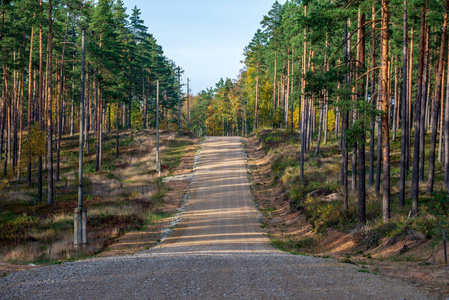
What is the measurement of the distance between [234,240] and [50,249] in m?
7.88

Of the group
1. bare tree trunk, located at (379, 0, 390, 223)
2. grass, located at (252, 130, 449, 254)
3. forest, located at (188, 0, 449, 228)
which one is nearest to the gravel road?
grass, located at (252, 130, 449, 254)

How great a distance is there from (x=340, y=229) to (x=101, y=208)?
15165mm

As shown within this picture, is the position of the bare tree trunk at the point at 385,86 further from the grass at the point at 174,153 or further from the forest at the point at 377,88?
the grass at the point at 174,153

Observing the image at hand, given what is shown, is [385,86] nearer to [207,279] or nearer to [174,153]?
[207,279]

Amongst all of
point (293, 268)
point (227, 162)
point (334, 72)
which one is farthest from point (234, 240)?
point (227, 162)

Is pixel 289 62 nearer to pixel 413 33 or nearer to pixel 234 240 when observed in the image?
pixel 413 33

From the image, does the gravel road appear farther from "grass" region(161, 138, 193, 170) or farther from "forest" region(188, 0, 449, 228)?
"grass" region(161, 138, 193, 170)

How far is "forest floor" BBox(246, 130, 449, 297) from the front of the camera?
10.2 meters

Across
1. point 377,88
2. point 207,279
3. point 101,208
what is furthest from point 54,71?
point 207,279

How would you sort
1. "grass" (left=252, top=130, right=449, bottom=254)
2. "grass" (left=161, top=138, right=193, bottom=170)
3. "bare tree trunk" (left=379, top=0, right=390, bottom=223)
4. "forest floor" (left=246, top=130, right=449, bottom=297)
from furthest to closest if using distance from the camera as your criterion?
"grass" (left=161, top=138, right=193, bottom=170), "bare tree trunk" (left=379, top=0, right=390, bottom=223), "grass" (left=252, top=130, right=449, bottom=254), "forest floor" (left=246, top=130, right=449, bottom=297)

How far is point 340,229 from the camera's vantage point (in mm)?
16469

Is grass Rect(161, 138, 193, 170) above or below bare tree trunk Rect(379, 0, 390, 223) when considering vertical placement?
below

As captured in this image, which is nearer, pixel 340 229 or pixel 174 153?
pixel 340 229

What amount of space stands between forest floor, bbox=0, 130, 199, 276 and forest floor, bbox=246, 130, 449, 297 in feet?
22.7
